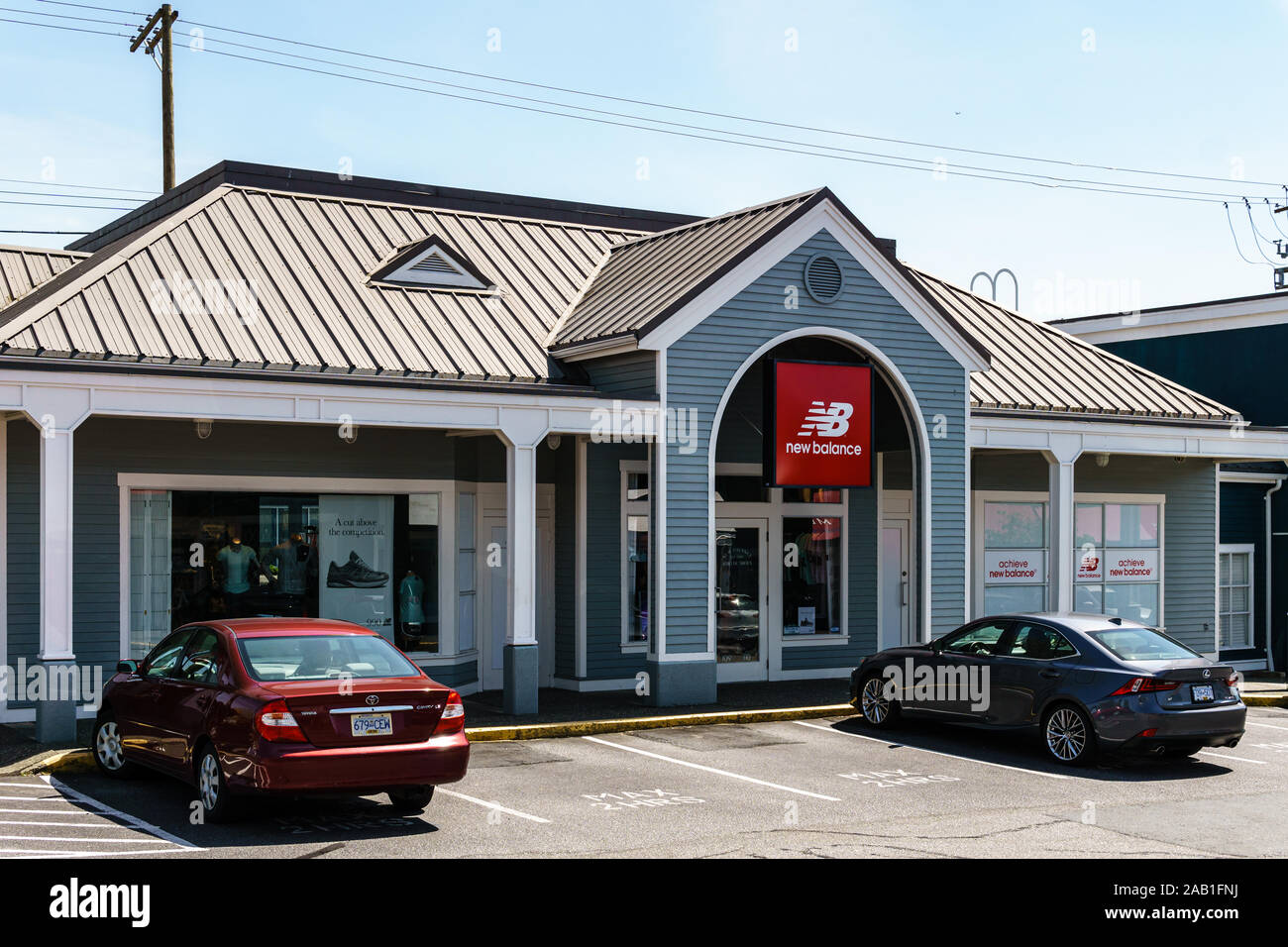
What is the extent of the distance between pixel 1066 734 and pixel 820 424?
5.57 m

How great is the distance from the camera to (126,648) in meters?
16.0

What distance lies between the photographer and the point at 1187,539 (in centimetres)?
2383

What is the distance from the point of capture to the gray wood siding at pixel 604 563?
18.6 meters

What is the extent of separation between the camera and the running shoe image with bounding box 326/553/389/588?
17.5 m

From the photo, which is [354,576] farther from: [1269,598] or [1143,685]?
[1269,598]

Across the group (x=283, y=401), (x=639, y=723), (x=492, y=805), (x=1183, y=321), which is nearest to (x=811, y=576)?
(x=639, y=723)

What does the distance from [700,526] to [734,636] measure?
3.22 meters

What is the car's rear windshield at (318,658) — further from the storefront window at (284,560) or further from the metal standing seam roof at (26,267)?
the metal standing seam roof at (26,267)

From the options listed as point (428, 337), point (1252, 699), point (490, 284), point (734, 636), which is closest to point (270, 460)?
point (428, 337)

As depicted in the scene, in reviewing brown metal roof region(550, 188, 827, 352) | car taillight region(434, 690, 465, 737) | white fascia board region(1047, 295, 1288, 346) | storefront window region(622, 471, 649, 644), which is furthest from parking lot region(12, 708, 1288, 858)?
white fascia board region(1047, 295, 1288, 346)

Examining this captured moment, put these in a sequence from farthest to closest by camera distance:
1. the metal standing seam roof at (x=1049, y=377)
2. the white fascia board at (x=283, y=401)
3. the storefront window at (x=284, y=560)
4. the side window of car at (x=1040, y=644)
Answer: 1. the metal standing seam roof at (x=1049, y=377)
2. the storefront window at (x=284, y=560)
3. the side window of car at (x=1040, y=644)
4. the white fascia board at (x=283, y=401)

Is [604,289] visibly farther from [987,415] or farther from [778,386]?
[987,415]

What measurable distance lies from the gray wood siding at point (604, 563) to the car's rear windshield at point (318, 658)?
7.56m

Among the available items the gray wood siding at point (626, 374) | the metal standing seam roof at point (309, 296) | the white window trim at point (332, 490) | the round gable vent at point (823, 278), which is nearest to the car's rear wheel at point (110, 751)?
the white window trim at point (332, 490)
